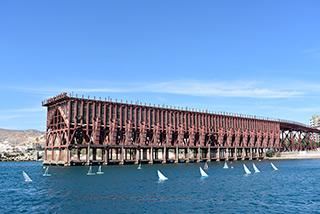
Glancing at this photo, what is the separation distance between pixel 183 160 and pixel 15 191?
4222 inches

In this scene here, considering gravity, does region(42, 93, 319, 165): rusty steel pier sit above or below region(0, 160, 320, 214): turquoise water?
above

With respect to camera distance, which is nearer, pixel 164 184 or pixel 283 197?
pixel 283 197

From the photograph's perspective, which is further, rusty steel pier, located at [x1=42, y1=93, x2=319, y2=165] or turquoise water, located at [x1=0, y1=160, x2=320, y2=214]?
rusty steel pier, located at [x1=42, y1=93, x2=319, y2=165]

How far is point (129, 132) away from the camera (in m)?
142

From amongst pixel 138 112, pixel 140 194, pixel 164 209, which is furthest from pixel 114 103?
pixel 164 209

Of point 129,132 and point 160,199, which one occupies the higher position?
point 129,132

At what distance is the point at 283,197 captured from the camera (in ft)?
177

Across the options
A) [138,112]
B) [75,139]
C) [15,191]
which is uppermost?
[138,112]

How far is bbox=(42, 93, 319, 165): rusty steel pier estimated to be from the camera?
13088 centimetres

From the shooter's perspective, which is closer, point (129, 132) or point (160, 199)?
point (160, 199)

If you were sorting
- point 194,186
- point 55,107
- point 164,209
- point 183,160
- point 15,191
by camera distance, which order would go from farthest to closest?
point 183,160 < point 55,107 < point 194,186 < point 15,191 < point 164,209

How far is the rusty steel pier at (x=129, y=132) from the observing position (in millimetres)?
130875

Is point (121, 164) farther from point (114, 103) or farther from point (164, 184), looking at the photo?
point (164, 184)

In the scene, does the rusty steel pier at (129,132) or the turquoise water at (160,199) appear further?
the rusty steel pier at (129,132)
